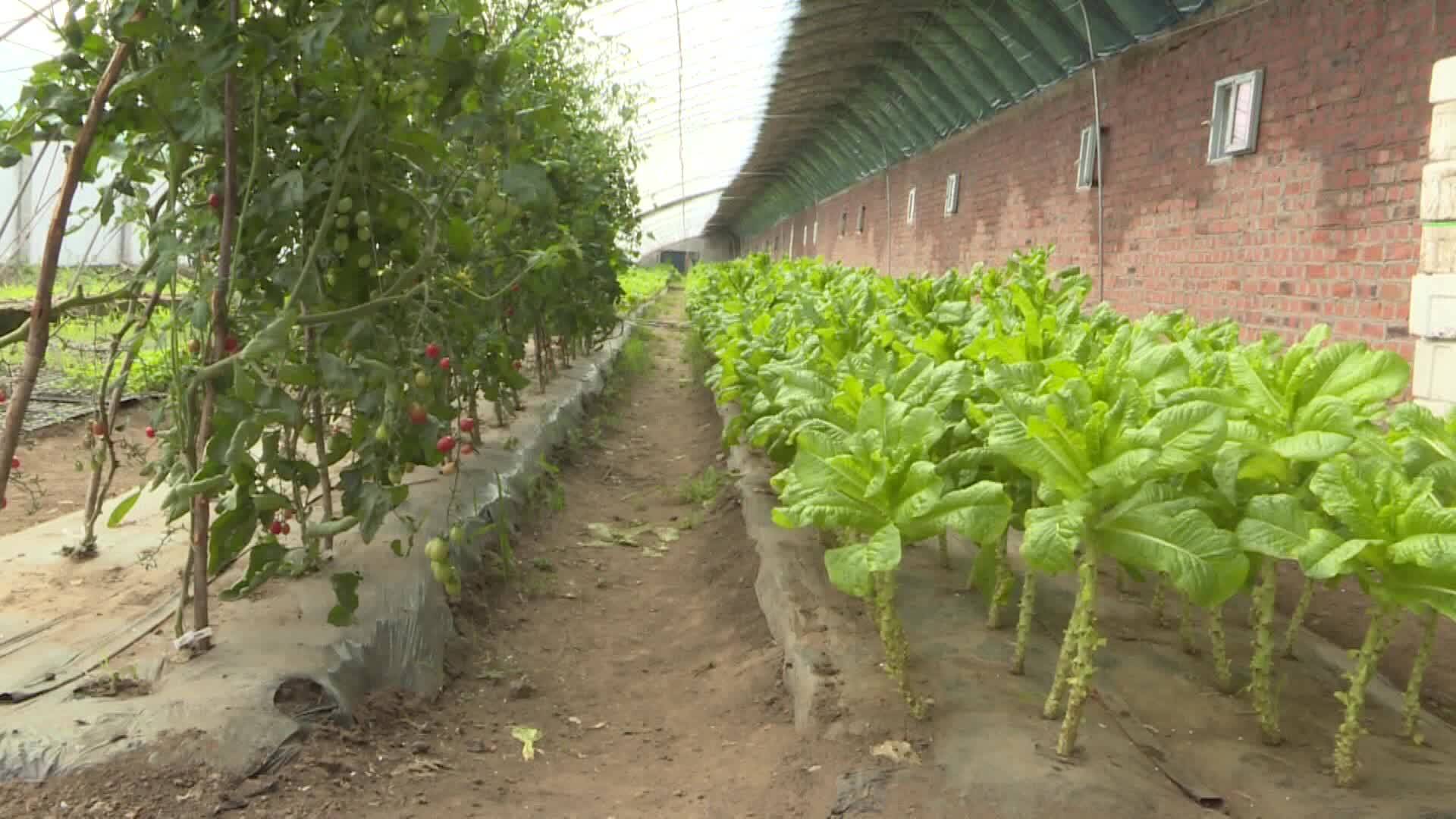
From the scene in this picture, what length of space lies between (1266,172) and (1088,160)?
3178mm

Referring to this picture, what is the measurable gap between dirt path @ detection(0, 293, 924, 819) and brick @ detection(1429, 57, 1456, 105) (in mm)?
3080

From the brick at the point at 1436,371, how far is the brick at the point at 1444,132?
2.23 ft

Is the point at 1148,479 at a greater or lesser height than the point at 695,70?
lesser

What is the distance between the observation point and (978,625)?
351 centimetres

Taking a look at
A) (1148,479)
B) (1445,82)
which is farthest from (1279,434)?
(1445,82)

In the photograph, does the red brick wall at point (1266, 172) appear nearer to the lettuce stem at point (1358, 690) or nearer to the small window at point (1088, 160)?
the small window at point (1088, 160)

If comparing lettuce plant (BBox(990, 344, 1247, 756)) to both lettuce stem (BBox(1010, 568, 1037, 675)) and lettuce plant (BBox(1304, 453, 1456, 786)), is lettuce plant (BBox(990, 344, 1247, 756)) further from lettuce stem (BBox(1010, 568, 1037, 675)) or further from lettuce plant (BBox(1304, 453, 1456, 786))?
lettuce stem (BBox(1010, 568, 1037, 675))

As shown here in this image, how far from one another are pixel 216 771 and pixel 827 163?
23812 mm

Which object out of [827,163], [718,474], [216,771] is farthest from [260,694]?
[827,163]

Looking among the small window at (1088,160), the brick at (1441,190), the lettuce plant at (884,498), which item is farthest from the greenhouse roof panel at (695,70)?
the lettuce plant at (884,498)

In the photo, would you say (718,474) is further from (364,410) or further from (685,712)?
(364,410)

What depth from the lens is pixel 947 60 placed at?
44.9ft

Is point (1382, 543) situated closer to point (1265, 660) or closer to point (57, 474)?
point (1265, 660)

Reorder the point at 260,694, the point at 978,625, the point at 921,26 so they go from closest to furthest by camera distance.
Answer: the point at 260,694
the point at 978,625
the point at 921,26
